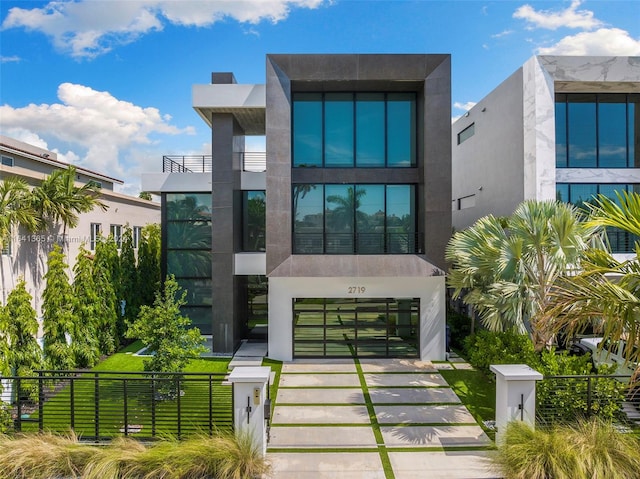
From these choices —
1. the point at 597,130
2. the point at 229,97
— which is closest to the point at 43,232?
the point at 229,97

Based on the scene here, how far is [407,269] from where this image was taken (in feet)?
46.9

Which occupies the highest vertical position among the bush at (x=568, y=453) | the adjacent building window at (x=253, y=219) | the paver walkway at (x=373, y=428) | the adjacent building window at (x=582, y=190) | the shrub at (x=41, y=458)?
the adjacent building window at (x=582, y=190)

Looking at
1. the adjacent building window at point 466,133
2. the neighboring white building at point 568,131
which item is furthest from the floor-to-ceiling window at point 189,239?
the adjacent building window at point 466,133

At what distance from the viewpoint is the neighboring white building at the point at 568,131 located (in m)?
14.2

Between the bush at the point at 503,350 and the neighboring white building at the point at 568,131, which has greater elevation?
the neighboring white building at the point at 568,131

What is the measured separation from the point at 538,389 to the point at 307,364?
8.10m

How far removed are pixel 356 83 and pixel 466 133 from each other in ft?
28.8

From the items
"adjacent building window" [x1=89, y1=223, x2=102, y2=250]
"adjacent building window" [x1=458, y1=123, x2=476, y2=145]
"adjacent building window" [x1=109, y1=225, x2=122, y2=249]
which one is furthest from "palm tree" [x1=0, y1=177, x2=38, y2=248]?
"adjacent building window" [x1=458, y1=123, x2=476, y2=145]

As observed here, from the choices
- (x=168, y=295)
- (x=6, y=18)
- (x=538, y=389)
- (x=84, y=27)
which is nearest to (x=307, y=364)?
(x=168, y=295)

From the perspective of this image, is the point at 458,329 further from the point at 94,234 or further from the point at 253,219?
the point at 94,234

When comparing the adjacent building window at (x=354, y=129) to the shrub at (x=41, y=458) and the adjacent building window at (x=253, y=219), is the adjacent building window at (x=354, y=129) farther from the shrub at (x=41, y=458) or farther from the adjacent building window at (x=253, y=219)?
the shrub at (x=41, y=458)

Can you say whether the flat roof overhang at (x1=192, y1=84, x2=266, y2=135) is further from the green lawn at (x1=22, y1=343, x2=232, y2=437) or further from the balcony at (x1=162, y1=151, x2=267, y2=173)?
the green lawn at (x1=22, y1=343, x2=232, y2=437)

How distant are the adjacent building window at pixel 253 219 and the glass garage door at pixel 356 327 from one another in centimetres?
345

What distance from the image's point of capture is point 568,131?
15.0m
